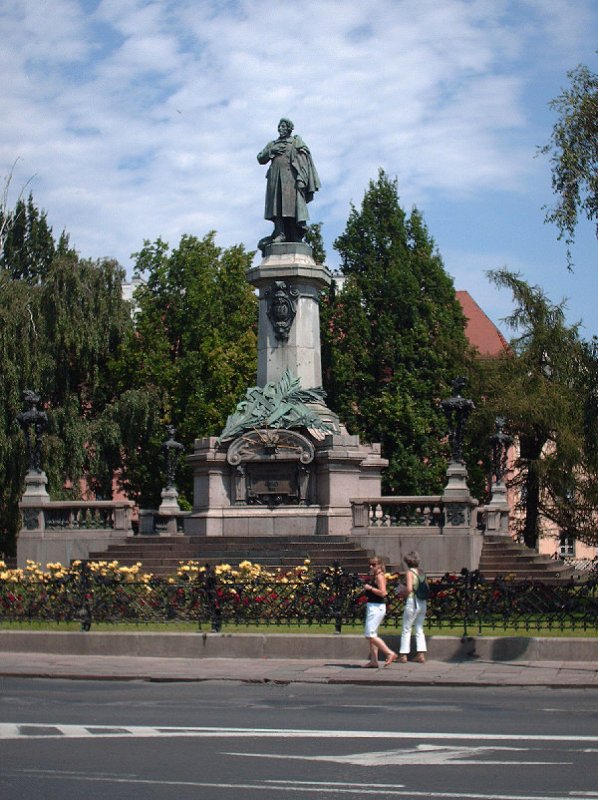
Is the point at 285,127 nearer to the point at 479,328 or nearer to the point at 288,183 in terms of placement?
the point at 288,183

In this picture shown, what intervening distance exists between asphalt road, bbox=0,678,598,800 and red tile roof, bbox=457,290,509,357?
65.0 meters

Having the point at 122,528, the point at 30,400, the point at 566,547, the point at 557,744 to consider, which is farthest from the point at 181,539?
the point at 566,547

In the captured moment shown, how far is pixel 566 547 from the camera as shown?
276ft

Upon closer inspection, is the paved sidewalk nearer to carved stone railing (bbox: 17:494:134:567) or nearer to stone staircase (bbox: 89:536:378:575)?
stone staircase (bbox: 89:536:378:575)

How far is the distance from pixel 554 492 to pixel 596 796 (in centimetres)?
4377

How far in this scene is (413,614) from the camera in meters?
19.5

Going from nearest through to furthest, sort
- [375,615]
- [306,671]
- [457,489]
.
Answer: [306,671]
[375,615]
[457,489]

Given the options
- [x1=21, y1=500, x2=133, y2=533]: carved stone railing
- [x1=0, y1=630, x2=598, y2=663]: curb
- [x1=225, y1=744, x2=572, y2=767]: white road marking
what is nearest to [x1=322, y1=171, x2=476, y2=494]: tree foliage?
[x1=21, y1=500, x2=133, y2=533]: carved stone railing

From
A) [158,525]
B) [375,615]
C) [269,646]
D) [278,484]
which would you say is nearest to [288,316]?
[278,484]

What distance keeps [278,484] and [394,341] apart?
955 inches

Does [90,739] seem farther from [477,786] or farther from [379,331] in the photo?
[379,331]

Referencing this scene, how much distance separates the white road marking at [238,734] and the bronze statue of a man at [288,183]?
23908 mm

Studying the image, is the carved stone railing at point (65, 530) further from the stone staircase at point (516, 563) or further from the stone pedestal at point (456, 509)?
the stone staircase at point (516, 563)

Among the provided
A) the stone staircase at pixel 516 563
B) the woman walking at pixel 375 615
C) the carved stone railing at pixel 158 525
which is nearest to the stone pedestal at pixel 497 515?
the stone staircase at pixel 516 563
